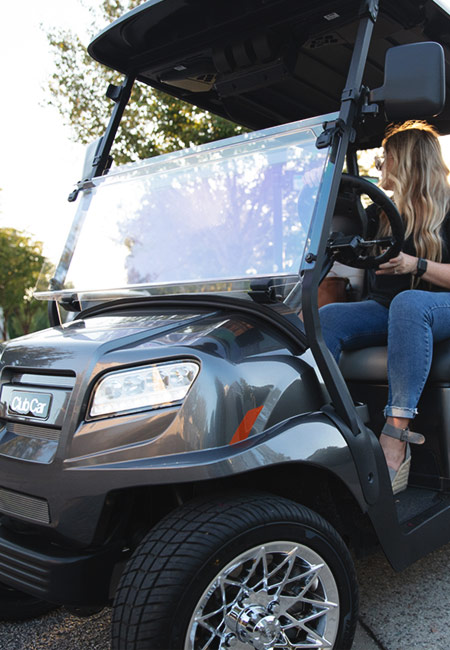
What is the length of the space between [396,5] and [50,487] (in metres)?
1.86

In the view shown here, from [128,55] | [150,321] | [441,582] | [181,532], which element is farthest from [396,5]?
[441,582]

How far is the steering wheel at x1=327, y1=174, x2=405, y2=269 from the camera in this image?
5.90ft

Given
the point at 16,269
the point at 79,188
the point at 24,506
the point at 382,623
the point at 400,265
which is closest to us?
the point at 24,506

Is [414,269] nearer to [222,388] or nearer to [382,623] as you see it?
[222,388]

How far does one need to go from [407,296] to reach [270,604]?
4.04ft

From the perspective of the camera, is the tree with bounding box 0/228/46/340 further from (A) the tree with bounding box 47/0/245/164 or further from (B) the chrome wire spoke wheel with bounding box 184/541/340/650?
(B) the chrome wire spoke wheel with bounding box 184/541/340/650

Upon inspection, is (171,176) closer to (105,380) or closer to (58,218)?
(58,218)

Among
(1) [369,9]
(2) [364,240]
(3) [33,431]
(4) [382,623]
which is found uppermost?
(1) [369,9]

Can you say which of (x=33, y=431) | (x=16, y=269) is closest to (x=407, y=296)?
(x=33, y=431)

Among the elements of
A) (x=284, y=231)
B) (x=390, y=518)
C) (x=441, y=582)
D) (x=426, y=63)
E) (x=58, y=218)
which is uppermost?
(x=426, y=63)

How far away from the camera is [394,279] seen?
2555 millimetres

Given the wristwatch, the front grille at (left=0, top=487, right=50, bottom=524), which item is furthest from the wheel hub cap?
the wristwatch

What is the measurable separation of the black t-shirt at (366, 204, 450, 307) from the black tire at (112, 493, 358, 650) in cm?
126

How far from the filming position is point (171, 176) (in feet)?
7.18
